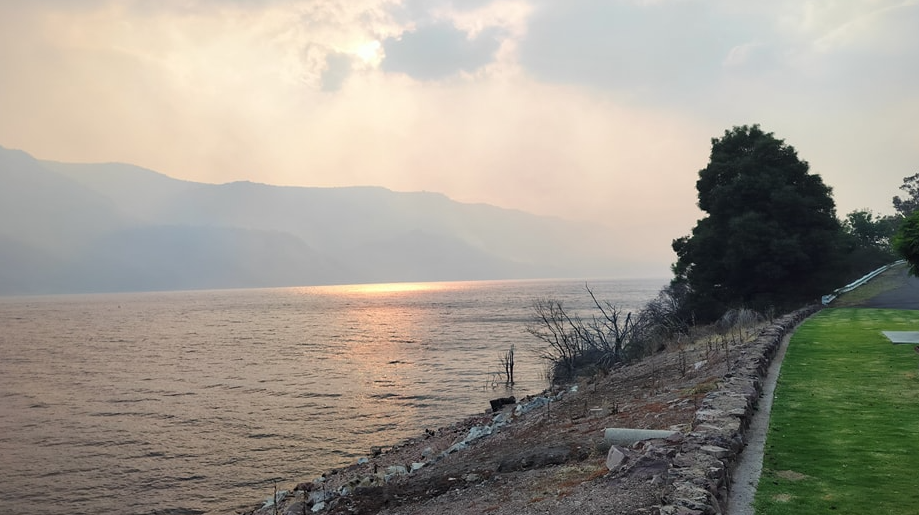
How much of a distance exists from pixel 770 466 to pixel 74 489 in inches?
751

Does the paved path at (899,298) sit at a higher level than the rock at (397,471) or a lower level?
higher

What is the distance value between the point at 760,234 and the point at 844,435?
28795mm

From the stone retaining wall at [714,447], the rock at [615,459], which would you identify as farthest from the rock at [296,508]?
the stone retaining wall at [714,447]

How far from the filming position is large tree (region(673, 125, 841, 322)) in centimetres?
3522

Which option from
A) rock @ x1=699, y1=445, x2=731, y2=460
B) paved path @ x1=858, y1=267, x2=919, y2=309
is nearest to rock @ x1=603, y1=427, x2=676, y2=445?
rock @ x1=699, y1=445, x2=731, y2=460

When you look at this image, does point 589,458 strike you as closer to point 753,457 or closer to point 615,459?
point 615,459

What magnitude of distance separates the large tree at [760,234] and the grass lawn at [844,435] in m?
18.9

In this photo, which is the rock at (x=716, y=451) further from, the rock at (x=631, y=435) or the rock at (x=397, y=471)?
the rock at (x=397, y=471)

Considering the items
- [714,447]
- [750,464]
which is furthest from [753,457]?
[714,447]

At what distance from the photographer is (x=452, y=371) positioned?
38.1 metres

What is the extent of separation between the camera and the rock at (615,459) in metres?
8.39

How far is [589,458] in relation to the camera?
10.1 meters

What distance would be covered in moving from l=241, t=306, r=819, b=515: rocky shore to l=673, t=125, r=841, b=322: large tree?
52.9 feet

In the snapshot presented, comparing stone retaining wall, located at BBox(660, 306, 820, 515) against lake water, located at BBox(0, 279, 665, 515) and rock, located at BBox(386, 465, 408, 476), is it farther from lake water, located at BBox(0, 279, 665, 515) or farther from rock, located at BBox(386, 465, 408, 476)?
lake water, located at BBox(0, 279, 665, 515)
